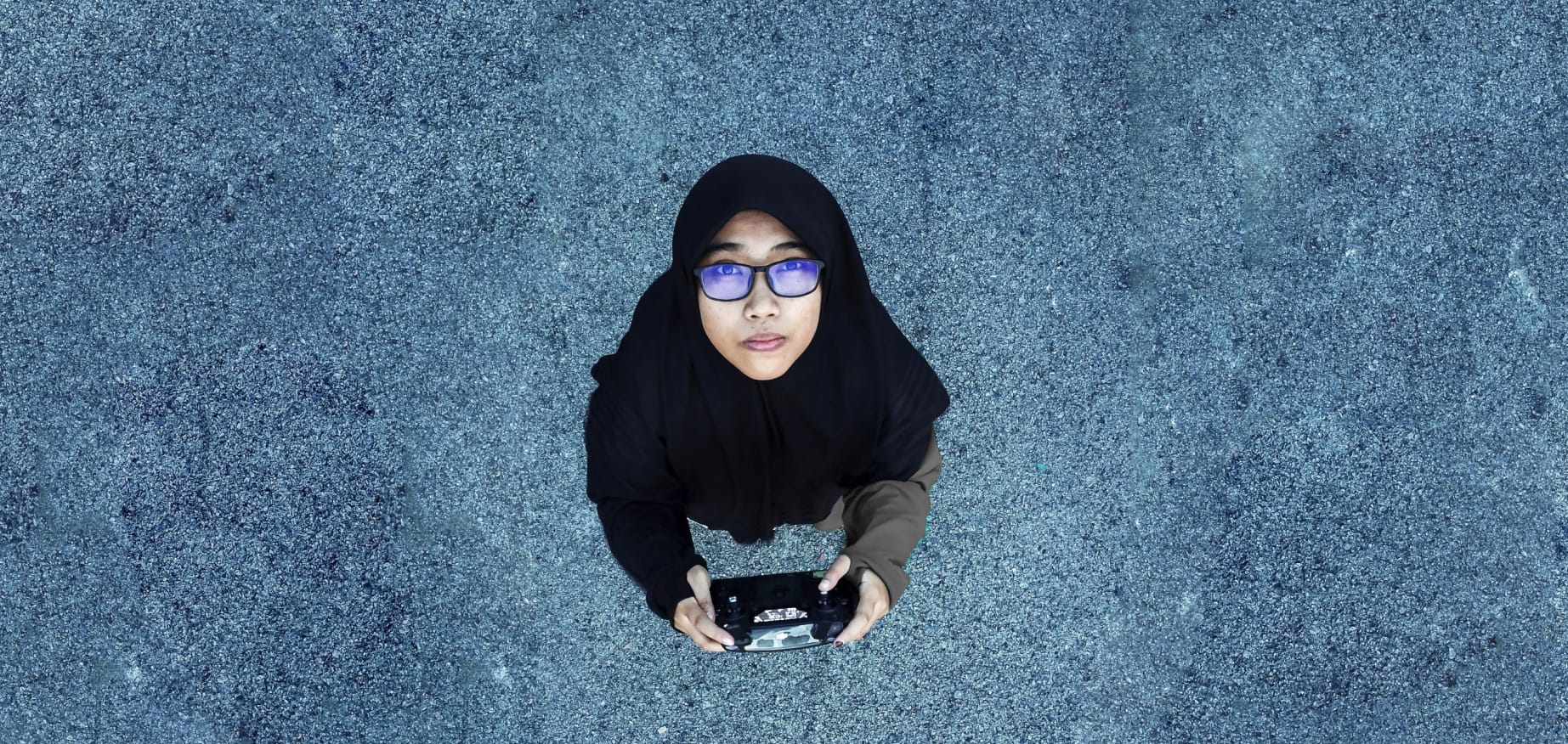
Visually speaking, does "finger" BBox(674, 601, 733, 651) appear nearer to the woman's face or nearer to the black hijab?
the black hijab

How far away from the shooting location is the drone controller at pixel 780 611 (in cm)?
215

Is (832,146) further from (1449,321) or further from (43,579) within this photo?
(43,579)

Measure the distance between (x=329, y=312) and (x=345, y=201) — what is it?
1.18 ft

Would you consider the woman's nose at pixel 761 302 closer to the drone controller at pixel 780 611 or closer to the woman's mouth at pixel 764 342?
the woman's mouth at pixel 764 342

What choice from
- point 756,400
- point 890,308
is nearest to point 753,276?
point 756,400

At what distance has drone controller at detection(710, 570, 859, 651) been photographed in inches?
84.7

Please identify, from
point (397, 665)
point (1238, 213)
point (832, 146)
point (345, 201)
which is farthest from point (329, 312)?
point (1238, 213)

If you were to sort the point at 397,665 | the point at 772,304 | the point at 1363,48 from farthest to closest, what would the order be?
the point at 1363,48
the point at 397,665
the point at 772,304

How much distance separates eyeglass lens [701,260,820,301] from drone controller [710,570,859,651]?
0.70 m

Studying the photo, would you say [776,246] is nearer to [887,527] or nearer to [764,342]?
[764,342]

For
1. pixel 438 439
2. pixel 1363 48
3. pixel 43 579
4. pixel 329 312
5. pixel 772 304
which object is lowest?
pixel 43 579

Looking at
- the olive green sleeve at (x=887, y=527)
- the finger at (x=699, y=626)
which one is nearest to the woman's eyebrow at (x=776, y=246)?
the olive green sleeve at (x=887, y=527)

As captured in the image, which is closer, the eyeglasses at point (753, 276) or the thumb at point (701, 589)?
the eyeglasses at point (753, 276)

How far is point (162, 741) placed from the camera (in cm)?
304
